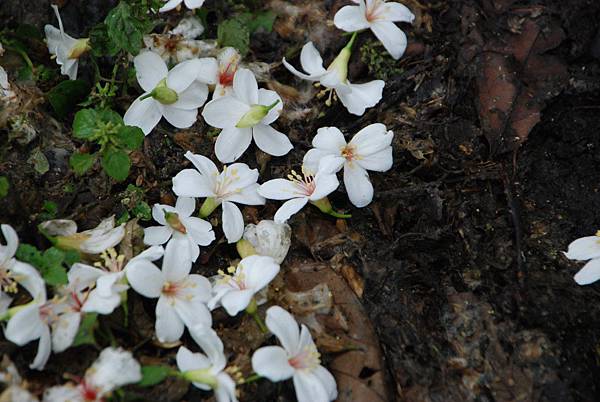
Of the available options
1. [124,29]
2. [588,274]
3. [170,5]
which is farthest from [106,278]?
[588,274]

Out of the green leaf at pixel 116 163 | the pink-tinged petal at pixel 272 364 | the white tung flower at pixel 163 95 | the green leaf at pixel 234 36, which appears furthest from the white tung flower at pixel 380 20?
the pink-tinged petal at pixel 272 364

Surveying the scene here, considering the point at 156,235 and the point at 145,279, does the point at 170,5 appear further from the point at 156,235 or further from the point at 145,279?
the point at 145,279

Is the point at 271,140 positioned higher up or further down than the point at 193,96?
further down

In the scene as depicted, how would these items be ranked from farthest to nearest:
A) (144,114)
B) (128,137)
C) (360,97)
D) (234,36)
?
(234,36), (360,97), (144,114), (128,137)

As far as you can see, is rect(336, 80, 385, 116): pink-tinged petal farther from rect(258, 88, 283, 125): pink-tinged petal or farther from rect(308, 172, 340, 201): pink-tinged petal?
rect(308, 172, 340, 201): pink-tinged petal

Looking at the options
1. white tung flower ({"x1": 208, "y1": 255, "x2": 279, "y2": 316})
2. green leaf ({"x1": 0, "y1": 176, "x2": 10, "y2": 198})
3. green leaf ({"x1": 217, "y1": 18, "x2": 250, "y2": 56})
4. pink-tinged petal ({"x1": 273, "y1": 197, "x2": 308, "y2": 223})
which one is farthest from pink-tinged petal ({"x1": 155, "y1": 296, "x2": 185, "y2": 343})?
green leaf ({"x1": 217, "y1": 18, "x2": 250, "y2": 56})
